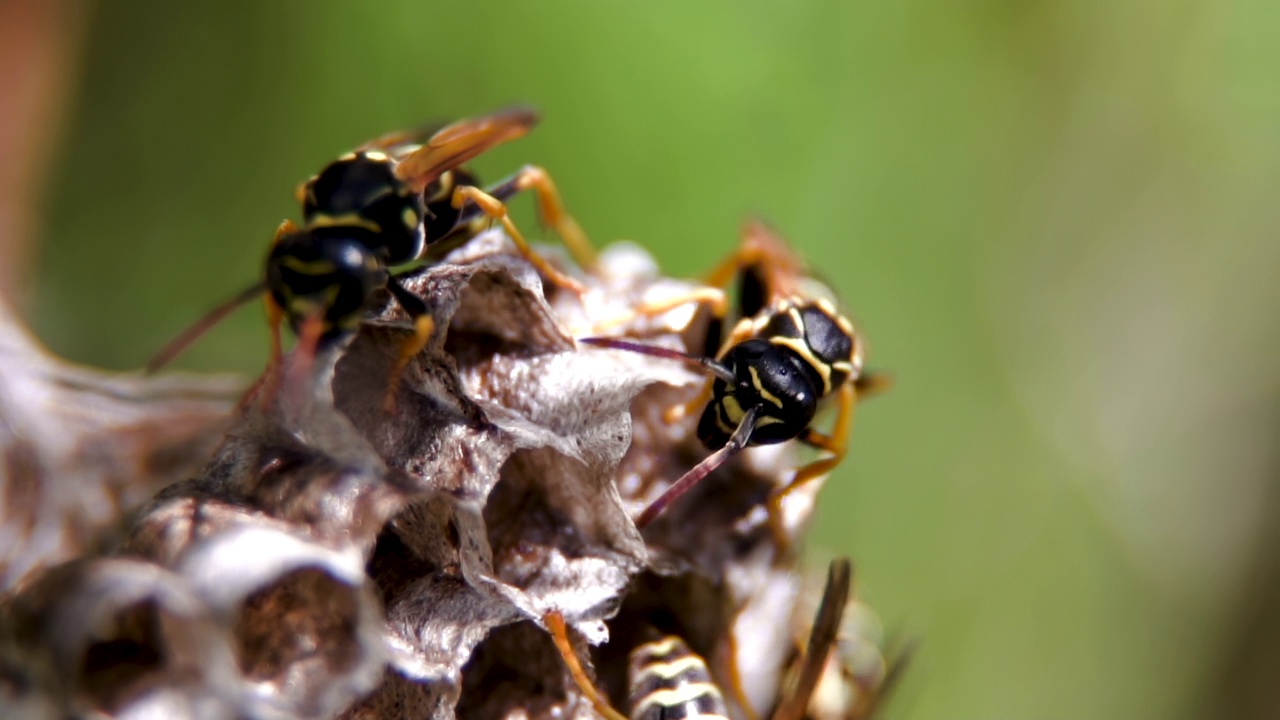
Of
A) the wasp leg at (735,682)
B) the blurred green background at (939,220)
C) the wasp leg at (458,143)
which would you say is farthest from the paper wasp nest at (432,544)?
the blurred green background at (939,220)

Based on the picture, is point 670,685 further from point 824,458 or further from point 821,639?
point 824,458

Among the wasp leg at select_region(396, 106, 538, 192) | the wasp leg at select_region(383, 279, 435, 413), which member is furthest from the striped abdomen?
the wasp leg at select_region(396, 106, 538, 192)

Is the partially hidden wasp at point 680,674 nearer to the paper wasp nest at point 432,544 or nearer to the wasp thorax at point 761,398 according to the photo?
the paper wasp nest at point 432,544

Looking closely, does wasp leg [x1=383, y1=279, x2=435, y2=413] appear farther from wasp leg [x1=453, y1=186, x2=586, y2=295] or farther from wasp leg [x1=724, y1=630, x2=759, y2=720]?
wasp leg [x1=724, y1=630, x2=759, y2=720]

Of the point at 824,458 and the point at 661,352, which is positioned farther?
the point at 824,458

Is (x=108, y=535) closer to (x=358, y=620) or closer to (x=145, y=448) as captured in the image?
(x=145, y=448)

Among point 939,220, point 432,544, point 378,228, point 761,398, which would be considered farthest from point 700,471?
point 939,220

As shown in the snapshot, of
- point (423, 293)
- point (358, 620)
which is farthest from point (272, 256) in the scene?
point (358, 620)
